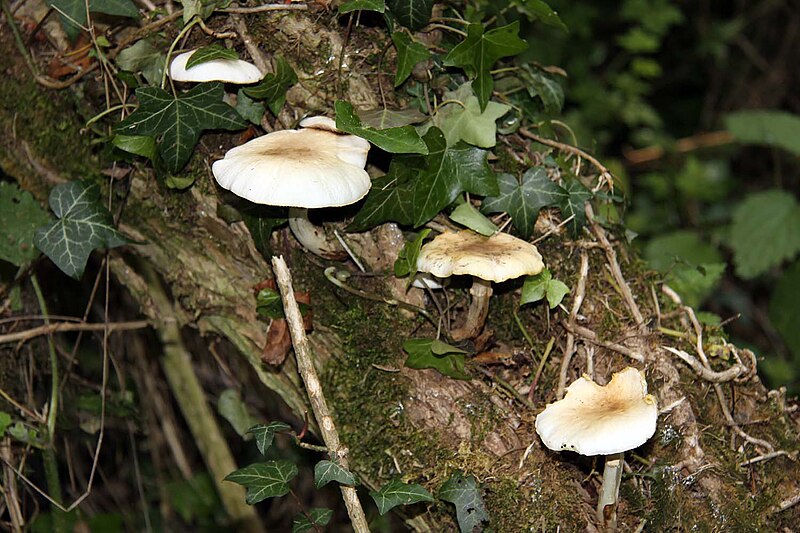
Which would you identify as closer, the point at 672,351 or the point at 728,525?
the point at 728,525

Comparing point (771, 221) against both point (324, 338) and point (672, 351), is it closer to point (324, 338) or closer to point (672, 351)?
point (672, 351)

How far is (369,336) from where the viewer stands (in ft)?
7.45

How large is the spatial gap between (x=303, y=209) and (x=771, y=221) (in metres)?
3.80

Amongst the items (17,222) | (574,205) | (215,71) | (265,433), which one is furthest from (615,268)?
(17,222)

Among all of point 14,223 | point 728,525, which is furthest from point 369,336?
point 14,223

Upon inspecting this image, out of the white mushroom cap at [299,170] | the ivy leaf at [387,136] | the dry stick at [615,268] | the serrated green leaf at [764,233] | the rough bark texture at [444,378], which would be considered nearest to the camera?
the white mushroom cap at [299,170]

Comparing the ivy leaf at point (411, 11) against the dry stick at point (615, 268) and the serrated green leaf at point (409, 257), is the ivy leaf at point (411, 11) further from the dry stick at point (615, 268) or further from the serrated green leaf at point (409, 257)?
the dry stick at point (615, 268)

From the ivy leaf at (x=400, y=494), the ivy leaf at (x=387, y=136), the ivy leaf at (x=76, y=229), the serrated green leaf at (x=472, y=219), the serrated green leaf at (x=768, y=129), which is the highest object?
the ivy leaf at (x=387, y=136)

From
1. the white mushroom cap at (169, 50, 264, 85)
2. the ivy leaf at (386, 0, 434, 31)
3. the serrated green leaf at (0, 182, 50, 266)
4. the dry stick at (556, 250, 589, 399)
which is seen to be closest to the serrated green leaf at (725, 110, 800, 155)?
the dry stick at (556, 250, 589, 399)

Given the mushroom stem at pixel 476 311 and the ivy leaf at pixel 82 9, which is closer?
the mushroom stem at pixel 476 311

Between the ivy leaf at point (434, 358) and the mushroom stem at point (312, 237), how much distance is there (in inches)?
14.9

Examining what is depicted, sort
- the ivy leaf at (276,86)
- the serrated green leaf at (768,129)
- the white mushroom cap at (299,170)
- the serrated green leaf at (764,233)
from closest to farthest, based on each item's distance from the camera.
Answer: the white mushroom cap at (299,170)
the ivy leaf at (276,86)
the serrated green leaf at (764,233)
the serrated green leaf at (768,129)

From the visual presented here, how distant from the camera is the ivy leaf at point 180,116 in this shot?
2195 millimetres

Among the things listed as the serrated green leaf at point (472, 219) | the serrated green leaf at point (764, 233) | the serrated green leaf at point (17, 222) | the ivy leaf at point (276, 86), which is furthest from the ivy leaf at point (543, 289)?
the serrated green leaf at point (764, 233)
